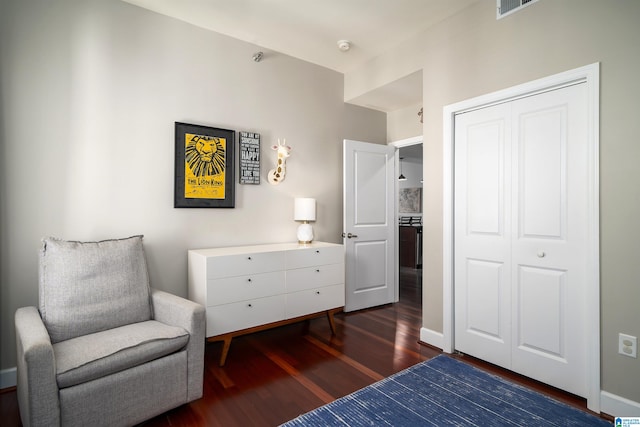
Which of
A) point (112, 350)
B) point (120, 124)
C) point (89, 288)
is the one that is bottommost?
point (112, 350)

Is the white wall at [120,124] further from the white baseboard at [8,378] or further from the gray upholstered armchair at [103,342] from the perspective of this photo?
the gray upholstered armchair at [103,342]

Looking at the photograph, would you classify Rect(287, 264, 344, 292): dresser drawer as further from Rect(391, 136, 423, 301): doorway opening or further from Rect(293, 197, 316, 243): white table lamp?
Rect(391, 136, 423, 301): doorway opening

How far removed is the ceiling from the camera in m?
2.64

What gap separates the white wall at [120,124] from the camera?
2.23m

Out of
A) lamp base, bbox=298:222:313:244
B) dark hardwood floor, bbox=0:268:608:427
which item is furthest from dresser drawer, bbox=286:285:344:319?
lamp base, bbox=298:222:313:244

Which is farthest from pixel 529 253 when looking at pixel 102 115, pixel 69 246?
pixel 102 115

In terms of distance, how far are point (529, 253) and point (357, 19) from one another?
7.53ft

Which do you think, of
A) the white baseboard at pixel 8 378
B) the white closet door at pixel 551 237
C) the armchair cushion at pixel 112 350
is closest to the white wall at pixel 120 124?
the white baseboard at pixel 8 378

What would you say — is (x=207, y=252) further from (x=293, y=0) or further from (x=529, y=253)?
(x=529, y=253)

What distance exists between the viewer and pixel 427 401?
204 centimetres

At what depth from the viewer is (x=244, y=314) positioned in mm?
2656

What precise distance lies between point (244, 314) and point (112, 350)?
1.06 metres

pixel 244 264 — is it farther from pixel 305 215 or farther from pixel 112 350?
pixel 112 350

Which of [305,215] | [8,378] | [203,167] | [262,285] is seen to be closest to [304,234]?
[305,215]
